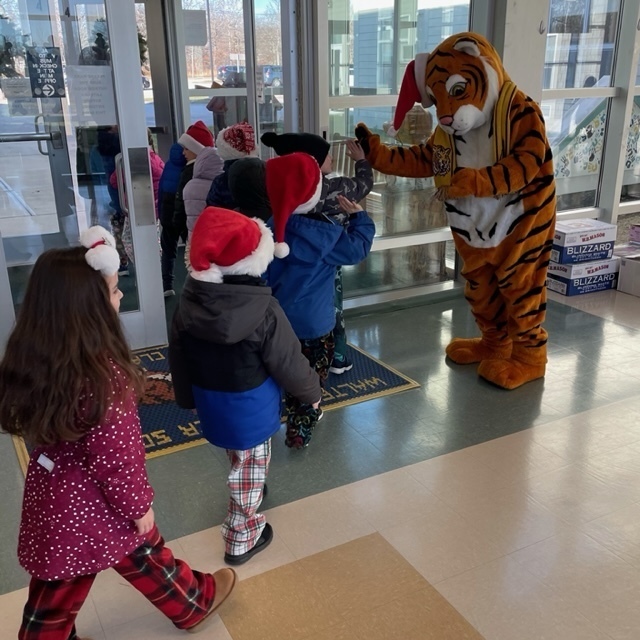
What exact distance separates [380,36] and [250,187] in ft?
6.52

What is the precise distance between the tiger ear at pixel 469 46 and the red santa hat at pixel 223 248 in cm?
167

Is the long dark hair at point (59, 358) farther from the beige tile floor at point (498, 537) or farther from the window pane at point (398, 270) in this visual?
the window pane at point (398, 270)

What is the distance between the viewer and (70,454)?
1423mm

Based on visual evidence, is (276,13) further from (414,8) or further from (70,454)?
(70,454)

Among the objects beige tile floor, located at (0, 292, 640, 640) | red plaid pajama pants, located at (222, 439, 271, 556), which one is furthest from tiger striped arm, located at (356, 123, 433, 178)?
red plaid pajama pants, located at (222, 439, 271, 556)

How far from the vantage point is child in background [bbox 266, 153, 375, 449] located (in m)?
2.35

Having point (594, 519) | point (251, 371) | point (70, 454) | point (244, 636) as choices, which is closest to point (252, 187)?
point (251, 371)

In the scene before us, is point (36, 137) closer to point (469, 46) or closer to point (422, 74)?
point (422, 74)

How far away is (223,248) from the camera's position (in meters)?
1.77

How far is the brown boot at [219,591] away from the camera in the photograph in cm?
183

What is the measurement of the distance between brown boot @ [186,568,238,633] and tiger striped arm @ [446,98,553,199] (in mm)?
1900

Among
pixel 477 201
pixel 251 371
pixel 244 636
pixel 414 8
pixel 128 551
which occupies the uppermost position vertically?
pixel 414 8

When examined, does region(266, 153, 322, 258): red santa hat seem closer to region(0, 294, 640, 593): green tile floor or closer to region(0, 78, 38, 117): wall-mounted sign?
region(0, 294, 640, 593): green tile floor

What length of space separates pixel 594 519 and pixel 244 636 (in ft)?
4.08
